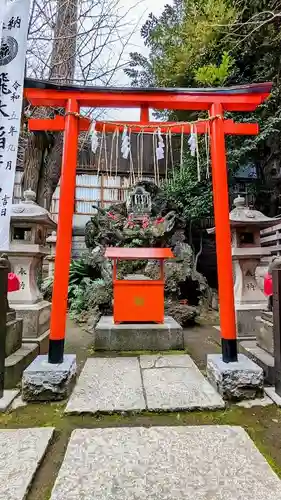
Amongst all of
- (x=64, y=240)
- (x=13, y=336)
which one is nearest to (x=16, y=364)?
(x=13, y=336)

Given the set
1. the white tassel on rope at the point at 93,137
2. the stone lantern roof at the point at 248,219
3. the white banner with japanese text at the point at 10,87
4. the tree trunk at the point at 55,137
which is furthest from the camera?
the tree trunk at the point at 55,137

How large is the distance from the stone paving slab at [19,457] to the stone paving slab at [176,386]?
84 centimetres

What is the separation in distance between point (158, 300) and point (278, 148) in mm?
6958

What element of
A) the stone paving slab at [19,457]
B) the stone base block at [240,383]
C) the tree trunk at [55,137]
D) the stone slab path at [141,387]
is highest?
the tree trunk at [55,137]

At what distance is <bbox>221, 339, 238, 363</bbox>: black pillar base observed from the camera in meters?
2.58

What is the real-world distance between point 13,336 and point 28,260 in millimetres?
1212

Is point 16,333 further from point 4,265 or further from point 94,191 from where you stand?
point 94,191

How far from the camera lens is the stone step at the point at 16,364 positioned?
257 centimetres

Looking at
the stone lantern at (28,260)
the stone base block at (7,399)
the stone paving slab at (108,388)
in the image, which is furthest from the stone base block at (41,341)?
the stone base block at (7,399)

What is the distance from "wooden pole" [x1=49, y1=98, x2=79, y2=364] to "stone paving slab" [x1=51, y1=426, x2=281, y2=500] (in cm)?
90

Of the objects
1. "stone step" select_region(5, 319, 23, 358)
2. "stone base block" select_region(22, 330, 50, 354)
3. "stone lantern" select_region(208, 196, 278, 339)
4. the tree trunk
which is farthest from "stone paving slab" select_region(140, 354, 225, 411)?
the tree trunk

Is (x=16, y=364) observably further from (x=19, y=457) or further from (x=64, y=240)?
(x=64, y=240)

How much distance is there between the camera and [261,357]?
2.87 metres

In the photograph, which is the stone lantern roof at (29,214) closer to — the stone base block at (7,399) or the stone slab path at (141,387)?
the stone slab path at (141,387)
